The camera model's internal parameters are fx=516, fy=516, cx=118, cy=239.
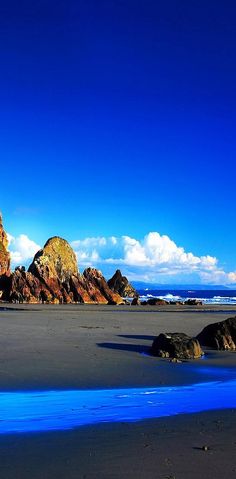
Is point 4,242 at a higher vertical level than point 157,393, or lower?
higher

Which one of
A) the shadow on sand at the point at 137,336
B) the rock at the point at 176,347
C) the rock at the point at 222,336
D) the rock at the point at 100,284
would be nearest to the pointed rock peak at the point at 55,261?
the rock at the point at 100,284

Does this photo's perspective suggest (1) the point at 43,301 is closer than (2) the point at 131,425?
No

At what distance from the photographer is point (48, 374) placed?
1309cm

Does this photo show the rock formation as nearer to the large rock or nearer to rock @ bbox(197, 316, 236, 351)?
the large rock

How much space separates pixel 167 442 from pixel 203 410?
238cm

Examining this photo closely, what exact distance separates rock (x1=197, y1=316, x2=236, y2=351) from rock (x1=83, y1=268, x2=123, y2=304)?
59.8 m

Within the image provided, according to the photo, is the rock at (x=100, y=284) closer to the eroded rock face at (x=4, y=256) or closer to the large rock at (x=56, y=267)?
the large rock at (x=56, y=267)

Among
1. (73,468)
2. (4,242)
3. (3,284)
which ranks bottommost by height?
(73,468)

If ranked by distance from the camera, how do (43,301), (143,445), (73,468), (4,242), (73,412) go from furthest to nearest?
1. (4,242)
2. (43,301)
3. (73,412)
4. (143,445)
5. (73,468)

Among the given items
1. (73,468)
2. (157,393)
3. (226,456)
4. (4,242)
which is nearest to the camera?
(73,468)

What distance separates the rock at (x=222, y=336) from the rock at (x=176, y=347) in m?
2.89

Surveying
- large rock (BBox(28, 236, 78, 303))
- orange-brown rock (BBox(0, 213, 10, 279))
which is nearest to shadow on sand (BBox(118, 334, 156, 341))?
large rock (BBox(28, 236, 78, 303))

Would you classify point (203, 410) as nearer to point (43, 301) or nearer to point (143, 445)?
point (143, 445)

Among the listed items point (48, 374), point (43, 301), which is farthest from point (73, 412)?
point (43, 301)
